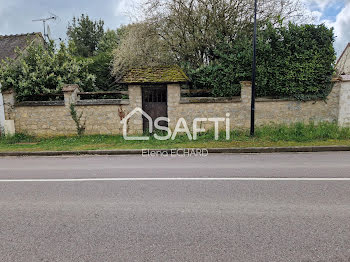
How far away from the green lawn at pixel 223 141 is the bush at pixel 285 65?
1.67 metres

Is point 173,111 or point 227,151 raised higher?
point 173,111

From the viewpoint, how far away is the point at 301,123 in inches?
433

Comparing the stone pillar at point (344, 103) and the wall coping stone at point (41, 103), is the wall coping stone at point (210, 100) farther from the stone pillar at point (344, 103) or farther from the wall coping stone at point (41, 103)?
the wall coping stone at point (41, 103)

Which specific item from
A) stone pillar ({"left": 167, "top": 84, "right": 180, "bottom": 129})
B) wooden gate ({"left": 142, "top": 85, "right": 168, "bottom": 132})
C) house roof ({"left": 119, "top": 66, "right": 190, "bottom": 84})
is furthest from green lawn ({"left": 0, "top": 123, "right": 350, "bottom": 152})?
house roof ({"left": 119, "top": 66, "right": 190, "bottom": 84})

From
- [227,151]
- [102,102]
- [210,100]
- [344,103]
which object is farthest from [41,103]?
[344,103]

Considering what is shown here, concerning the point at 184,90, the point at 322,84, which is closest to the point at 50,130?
the point at 184,90

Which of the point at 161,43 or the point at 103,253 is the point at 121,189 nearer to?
the point at 103,253

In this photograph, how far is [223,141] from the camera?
1004cm

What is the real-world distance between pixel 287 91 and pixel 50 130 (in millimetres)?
11201

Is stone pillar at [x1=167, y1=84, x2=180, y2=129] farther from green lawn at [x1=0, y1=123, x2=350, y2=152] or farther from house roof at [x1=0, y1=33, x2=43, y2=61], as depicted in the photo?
house roof at [x1=0, y1=33, x2=43, y2=61]

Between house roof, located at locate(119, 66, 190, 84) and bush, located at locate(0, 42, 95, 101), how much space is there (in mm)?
3212

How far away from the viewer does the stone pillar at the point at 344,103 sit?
433 inches

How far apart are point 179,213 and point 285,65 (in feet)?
31.8

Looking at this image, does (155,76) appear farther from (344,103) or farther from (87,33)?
(87,33)
